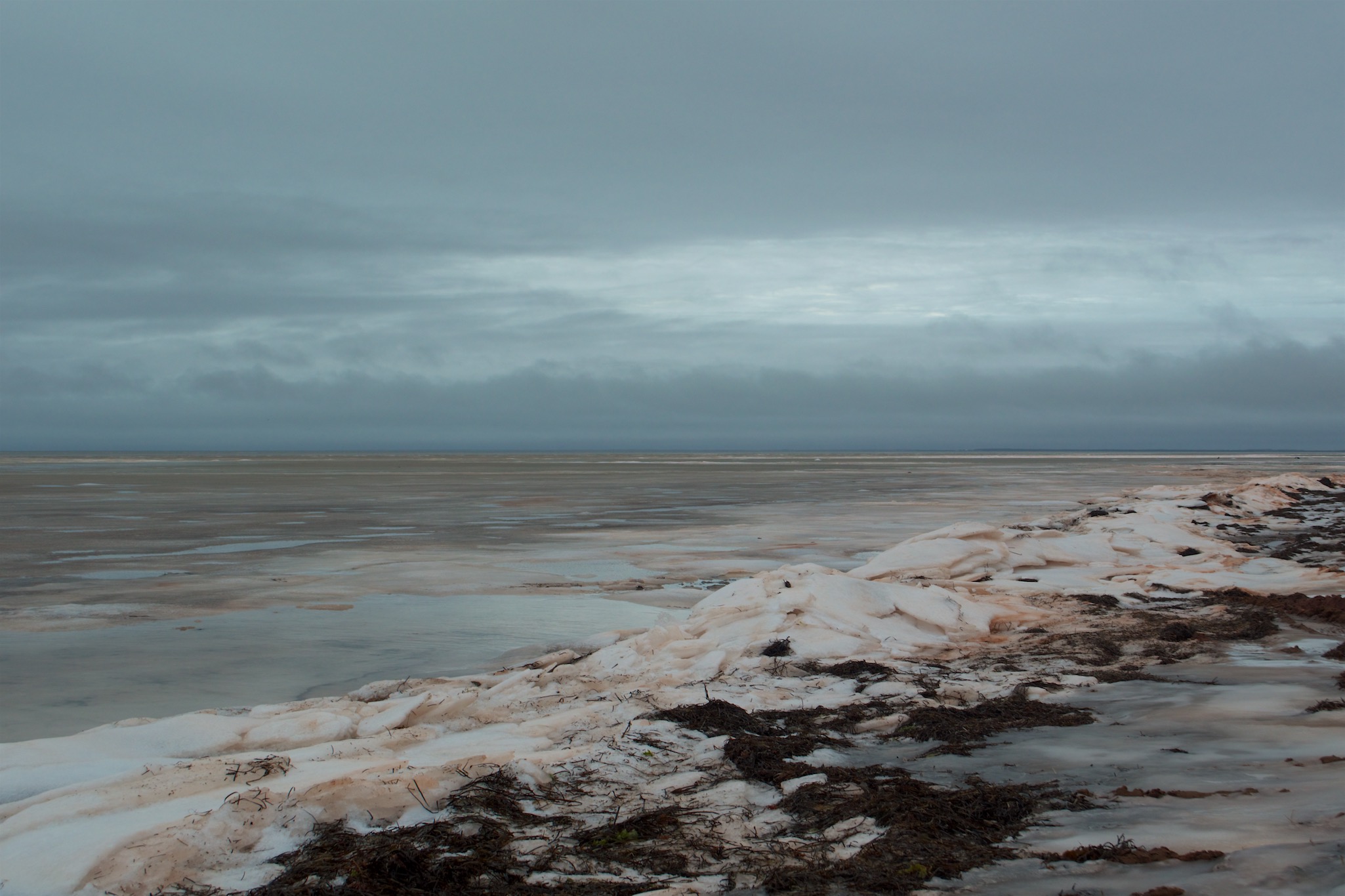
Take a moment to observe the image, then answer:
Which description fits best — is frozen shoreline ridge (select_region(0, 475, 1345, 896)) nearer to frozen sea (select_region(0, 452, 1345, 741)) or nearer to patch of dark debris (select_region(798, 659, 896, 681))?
patch of dark debris (select_region(798, 659, 896, 681))

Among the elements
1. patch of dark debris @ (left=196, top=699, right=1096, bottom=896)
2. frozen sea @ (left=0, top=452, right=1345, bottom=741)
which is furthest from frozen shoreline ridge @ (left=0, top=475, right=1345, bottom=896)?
frozen sea @ (left=0, top=452, right=1345, bottom=741)

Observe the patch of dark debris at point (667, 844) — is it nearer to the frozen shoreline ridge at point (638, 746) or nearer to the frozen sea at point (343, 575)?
the frozen shoreline ridge at point (638, 746)

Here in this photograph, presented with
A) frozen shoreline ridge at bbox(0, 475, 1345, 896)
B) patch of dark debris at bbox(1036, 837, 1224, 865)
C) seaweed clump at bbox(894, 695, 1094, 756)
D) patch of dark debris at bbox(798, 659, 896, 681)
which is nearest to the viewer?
patch of dark debris at bbox(1036, 837, 1224, 865)

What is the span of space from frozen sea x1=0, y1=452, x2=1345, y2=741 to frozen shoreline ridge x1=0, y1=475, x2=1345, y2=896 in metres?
1.33

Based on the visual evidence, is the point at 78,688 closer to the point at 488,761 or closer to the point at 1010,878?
the point at 488,761

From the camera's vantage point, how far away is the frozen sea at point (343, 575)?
729cm

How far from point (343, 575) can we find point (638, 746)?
28.1ft

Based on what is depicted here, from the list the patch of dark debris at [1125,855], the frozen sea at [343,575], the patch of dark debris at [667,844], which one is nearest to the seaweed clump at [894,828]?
the patch of dark debris at [667,844]

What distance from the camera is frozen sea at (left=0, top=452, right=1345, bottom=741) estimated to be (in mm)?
7293

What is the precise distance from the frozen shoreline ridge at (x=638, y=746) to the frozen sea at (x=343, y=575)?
4.35ft

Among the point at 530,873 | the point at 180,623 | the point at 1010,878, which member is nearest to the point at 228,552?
the point at 180,623

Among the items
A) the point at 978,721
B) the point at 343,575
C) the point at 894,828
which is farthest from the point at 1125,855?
the point at 343,575

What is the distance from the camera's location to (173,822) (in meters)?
3.57

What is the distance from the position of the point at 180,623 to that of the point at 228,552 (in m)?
6.23
